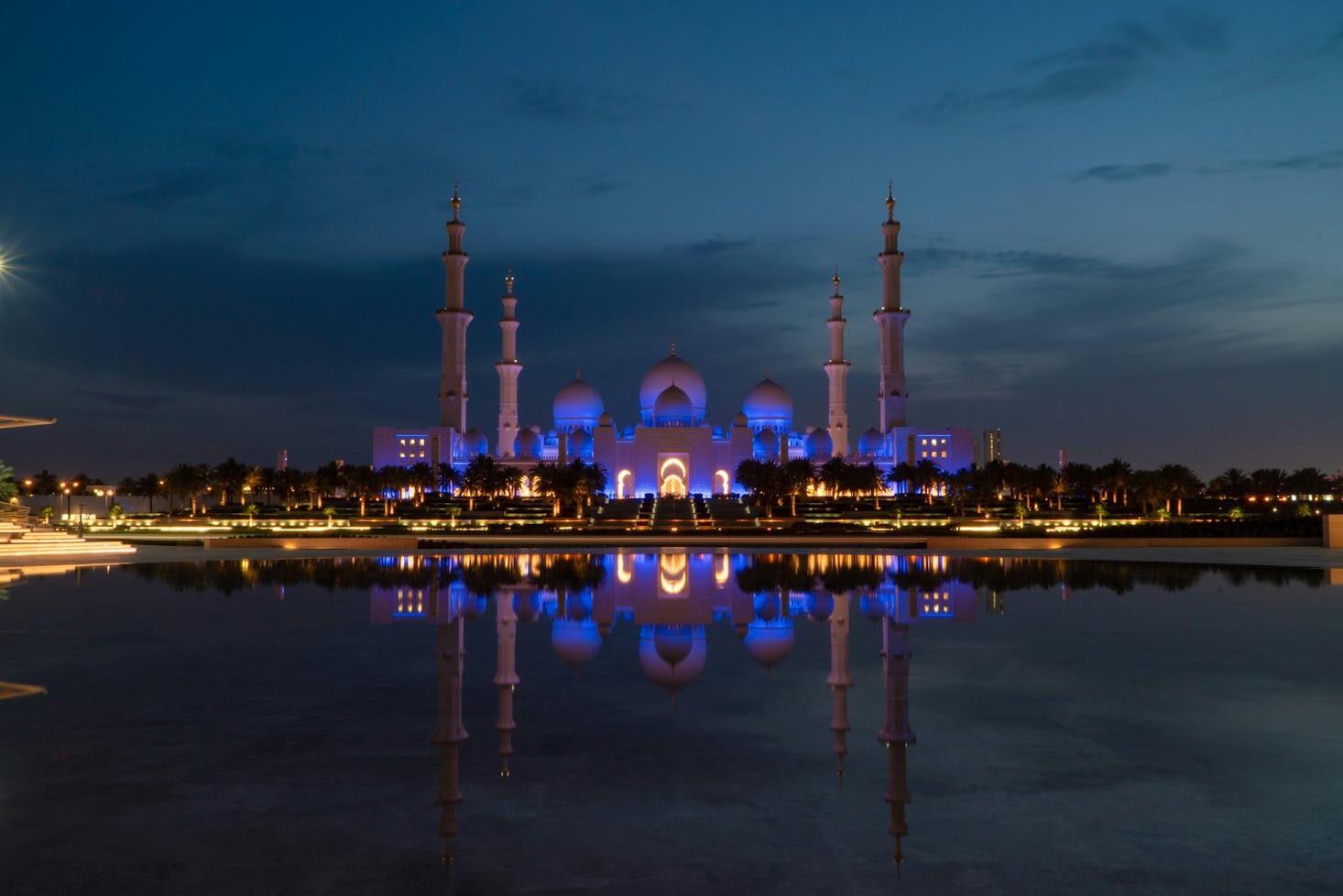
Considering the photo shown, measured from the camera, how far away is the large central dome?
91.4 metres

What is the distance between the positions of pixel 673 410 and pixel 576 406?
11.2m

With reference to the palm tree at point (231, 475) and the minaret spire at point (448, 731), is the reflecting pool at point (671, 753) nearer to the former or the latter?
the minaret spire at point (448, 731)

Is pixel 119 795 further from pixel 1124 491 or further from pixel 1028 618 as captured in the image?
pixel 1124 491

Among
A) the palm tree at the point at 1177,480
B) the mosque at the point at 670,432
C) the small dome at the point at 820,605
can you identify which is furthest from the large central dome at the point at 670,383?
the small dome at the point at 820,605

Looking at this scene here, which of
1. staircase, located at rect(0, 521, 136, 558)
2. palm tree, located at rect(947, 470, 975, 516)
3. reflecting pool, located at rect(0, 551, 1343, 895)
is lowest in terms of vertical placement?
reflecting pool, located at rect(0, 551, 1343, 895)

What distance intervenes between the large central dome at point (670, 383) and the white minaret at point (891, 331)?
1661 cm

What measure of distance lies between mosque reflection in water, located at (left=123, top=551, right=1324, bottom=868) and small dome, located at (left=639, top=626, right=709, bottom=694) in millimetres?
20

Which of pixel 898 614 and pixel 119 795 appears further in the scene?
pixel 898 614

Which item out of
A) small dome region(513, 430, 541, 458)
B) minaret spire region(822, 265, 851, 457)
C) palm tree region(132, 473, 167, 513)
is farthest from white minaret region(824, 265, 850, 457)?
palm tree region(132, 473, 167, 513)

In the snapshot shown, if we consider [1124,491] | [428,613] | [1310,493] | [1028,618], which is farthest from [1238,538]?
[1310,493]

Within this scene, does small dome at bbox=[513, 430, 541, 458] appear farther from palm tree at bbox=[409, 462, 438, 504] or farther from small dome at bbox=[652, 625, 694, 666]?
small dome at bbox=[652, 625, 694, 666]

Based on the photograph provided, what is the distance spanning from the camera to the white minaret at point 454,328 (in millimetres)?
82938

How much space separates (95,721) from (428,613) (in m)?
7.26

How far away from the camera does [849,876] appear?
4.88 m
